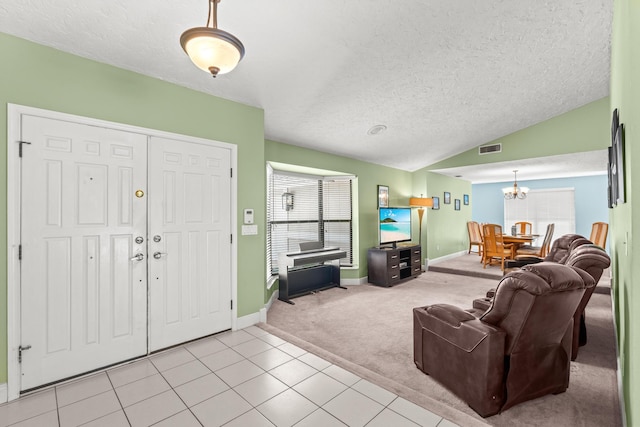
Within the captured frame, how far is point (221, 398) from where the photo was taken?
2068 mm

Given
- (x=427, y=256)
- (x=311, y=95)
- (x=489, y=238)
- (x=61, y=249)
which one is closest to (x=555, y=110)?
(x=489, y=238)

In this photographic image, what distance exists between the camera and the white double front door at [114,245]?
7.21 feet

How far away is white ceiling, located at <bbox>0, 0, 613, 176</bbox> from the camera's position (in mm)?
2111

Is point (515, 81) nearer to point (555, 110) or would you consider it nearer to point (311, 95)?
point (555, 110)

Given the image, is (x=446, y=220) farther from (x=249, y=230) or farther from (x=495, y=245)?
(x=249, y=230)

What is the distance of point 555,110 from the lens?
190 inches

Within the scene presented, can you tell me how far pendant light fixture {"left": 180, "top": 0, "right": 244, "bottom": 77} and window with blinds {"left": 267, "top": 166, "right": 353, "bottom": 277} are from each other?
281cm

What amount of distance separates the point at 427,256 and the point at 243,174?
527cm

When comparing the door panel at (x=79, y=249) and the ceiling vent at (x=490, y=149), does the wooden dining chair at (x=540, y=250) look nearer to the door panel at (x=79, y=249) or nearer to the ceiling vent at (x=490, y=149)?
the ceiling vent at (x=490, y=149)

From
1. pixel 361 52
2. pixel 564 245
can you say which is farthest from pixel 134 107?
pixel 564 245

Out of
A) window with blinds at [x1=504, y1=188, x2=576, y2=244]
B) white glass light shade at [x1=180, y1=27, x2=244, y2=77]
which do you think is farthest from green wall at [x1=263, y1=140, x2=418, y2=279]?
window with blinds at [x1=504, y1=188, x2=576, y2=244]

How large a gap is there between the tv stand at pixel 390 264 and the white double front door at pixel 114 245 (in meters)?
3.11

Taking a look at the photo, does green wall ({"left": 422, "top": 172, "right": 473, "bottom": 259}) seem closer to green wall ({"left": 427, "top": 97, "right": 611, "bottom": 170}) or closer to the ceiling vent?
the ceiling vent

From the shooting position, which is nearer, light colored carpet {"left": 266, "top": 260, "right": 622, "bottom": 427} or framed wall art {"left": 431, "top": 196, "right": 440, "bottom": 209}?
light colored carpet {"left": 266, "top": 260, "right": 622, "bottom": 427}
